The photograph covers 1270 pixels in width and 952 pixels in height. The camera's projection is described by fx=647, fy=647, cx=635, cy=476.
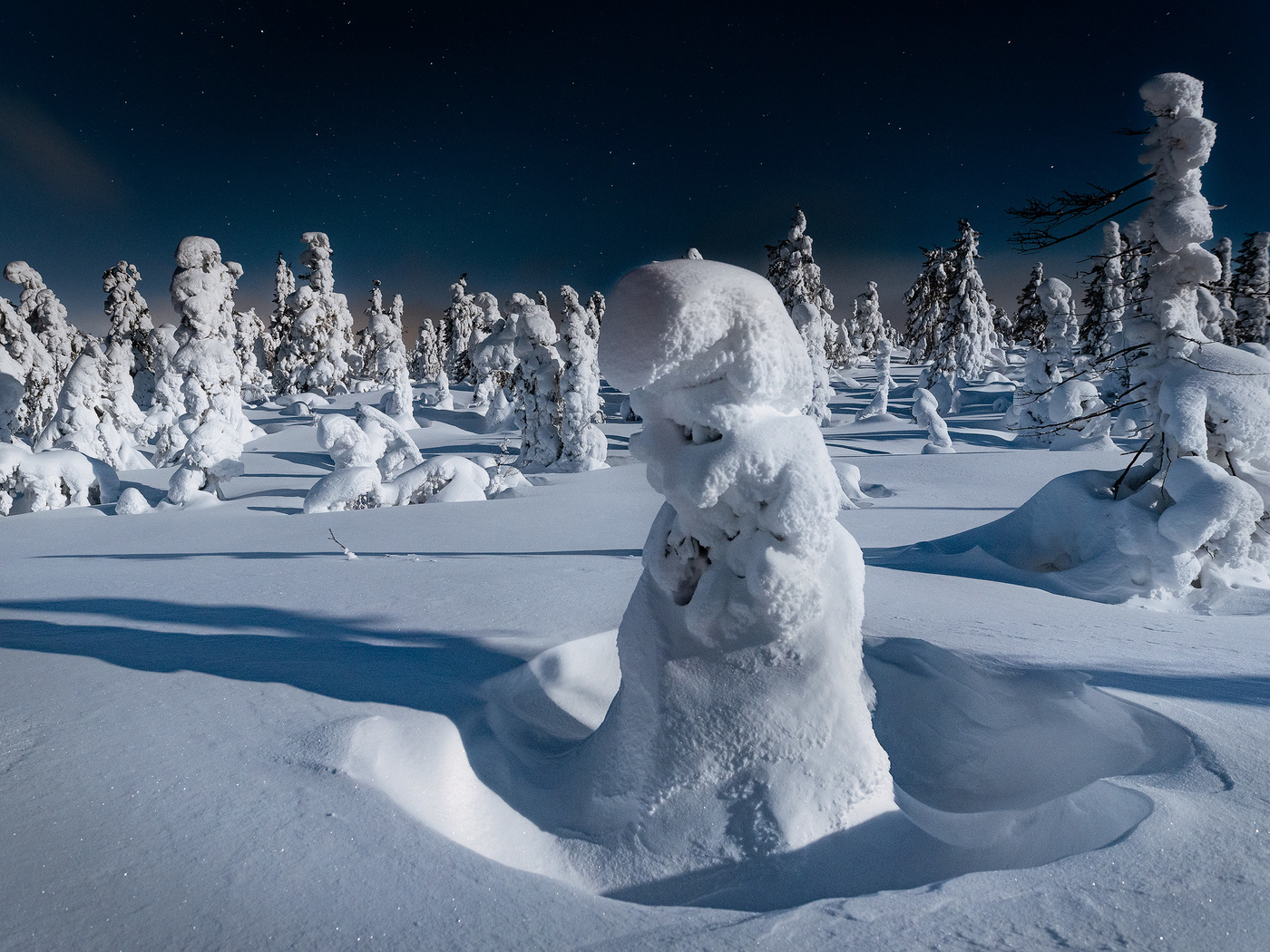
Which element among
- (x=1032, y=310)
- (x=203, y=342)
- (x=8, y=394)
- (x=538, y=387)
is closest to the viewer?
(x=203, y=342)

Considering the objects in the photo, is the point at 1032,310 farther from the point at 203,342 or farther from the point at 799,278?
the point at 203,342

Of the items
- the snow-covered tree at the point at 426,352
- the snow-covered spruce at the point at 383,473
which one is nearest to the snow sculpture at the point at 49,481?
the snow-covered spruce at the point at 383,473

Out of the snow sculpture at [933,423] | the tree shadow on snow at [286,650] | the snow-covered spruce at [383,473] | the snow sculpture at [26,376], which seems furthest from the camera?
the snow sculpture at [26,376]

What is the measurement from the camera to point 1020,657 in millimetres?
3152

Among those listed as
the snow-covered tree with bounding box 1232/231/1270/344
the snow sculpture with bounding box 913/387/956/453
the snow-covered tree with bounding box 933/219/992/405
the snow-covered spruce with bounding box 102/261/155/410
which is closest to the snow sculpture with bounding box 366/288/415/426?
the snow-covered spruce with bounding box 102/261/155/410

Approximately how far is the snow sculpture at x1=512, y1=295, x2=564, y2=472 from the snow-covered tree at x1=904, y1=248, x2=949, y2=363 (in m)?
18.8

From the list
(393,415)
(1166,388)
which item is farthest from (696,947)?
(393,415)

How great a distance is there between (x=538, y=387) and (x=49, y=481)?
10.0 meters

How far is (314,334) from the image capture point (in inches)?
1163

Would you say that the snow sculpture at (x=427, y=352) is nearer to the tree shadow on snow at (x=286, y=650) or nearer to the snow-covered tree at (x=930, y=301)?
the snow-covered tree at (x=930, y=301)

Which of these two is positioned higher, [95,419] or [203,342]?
[203,342]

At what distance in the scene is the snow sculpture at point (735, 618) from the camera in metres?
2.14

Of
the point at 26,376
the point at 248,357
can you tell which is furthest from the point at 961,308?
the point at 26,376

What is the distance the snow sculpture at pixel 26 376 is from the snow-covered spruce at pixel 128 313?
2727mm
